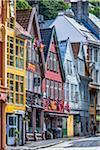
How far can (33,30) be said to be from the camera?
52.4 meters

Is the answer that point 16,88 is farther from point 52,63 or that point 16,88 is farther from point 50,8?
point 50,8

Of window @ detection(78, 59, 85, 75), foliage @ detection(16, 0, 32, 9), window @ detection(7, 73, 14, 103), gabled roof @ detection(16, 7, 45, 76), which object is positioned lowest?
window @ detection(78, 59, 85, 75)

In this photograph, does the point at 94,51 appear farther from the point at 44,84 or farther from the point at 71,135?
the point at 44,84

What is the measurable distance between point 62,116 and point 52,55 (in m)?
7.15

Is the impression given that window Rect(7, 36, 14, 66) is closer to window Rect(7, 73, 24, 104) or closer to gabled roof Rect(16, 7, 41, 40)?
window Rect(7, 73, 24, 104)

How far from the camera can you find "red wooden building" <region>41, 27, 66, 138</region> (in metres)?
56.6

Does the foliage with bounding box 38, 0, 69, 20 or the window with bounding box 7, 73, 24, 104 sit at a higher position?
the foliage with bounding box 38, 0, 69, 20

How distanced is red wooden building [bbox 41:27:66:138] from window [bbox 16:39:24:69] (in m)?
9.09

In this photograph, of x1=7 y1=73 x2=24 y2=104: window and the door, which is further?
x1=7 y1=73 x2=24 y2=104: window

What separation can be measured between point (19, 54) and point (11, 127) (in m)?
6.22

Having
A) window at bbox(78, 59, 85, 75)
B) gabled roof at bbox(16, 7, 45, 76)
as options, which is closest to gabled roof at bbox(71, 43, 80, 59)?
window at bbox(78, 59, 85, 75)

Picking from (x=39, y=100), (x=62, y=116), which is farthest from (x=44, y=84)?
(x=62, y=116)

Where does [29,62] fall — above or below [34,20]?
below

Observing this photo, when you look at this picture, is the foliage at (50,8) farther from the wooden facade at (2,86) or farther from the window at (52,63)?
the wooden facade at (2,86)
